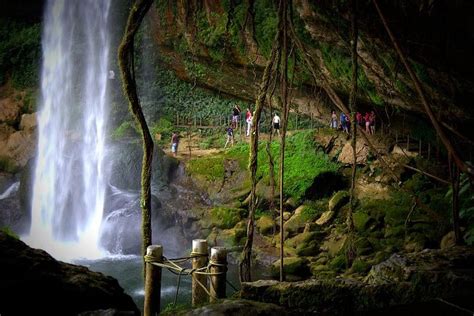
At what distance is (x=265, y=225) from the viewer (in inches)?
509

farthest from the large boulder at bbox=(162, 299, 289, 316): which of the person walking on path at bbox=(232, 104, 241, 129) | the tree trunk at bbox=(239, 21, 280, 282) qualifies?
the person walking on path at bbox=(232, 104, 241, 129)

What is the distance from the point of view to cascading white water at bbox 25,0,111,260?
50.0ft

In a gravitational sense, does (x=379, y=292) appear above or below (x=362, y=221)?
above

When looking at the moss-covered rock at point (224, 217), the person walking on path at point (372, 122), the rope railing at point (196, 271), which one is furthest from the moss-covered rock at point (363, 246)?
the rope railing at point (196, 271)

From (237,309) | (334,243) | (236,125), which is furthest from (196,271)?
(236,125)

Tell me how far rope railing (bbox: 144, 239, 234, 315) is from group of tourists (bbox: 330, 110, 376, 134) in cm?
1108

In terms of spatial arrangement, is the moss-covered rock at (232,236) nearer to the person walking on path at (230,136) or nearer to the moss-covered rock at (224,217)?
the moss-covered rock at (224,217)

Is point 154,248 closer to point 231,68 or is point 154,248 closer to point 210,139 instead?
point 231,68

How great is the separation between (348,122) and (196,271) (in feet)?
42.9

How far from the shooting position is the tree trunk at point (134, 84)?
11.5ft

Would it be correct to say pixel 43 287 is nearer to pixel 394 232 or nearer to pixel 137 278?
pixel 137 278

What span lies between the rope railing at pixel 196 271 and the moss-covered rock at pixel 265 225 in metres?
8.24

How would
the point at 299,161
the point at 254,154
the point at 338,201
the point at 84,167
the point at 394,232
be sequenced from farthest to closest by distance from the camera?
the point at 84,167 < the point at 299,161 < the point at 338,201 < the point at 394,232 < the point at 254,154

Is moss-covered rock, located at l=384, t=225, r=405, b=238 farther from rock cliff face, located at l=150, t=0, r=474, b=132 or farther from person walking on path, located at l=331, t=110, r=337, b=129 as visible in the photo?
person walking on path, located at l=331, t=110, r=337, b=129
